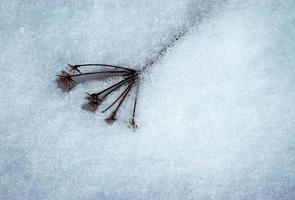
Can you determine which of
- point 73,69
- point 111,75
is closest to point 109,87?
point 111,75

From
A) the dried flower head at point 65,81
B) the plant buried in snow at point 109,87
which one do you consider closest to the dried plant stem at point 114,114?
the plant buried in snow at point 109,87

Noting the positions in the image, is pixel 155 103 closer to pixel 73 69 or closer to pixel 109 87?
pixel 109 87

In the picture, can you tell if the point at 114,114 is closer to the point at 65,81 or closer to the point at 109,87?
the point at 109,87

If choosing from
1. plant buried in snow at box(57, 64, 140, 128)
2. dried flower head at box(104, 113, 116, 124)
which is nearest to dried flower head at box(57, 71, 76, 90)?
plant buried in snow at box(57, 64, 140, 128)

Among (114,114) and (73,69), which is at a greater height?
(73,69)

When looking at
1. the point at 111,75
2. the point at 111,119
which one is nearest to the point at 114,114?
the point at 111,119

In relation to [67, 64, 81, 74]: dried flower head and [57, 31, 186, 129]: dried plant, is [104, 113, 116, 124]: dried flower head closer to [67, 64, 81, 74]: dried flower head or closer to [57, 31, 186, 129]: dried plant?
[57, 31, 186, 129]: dried plant

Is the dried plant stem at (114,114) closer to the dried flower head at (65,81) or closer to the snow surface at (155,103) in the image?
the snow surface at (155,103)
